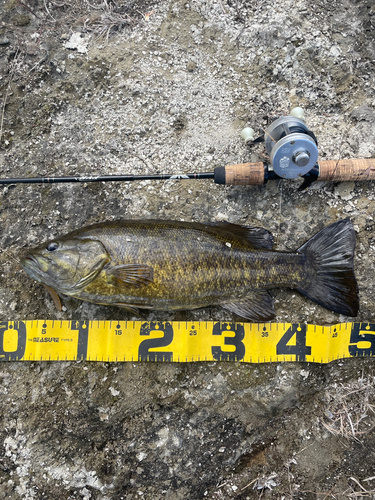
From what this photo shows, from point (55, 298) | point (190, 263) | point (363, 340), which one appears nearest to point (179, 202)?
point (190, 263)

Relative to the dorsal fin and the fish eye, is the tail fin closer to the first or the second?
the dorsal fin

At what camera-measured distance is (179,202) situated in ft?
12.0

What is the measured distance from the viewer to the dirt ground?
3.33 meters

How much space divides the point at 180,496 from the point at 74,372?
64.0 inches

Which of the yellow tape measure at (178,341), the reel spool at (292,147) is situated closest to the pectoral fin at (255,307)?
the yellow tape measure at (178,341)

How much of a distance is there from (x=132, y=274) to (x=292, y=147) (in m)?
1.86

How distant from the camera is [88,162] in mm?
3752

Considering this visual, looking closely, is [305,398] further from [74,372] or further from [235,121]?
[235,121]

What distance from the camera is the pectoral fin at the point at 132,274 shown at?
306 cm

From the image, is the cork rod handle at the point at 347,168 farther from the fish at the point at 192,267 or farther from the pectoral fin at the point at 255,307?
the pectoral fin at the point at 255,307

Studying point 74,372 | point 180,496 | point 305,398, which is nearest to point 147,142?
point 74,372

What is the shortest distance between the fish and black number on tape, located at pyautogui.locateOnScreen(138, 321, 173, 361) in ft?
0.93

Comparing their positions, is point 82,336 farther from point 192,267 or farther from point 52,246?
point 192,267

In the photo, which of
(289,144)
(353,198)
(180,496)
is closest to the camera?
(289,144)
